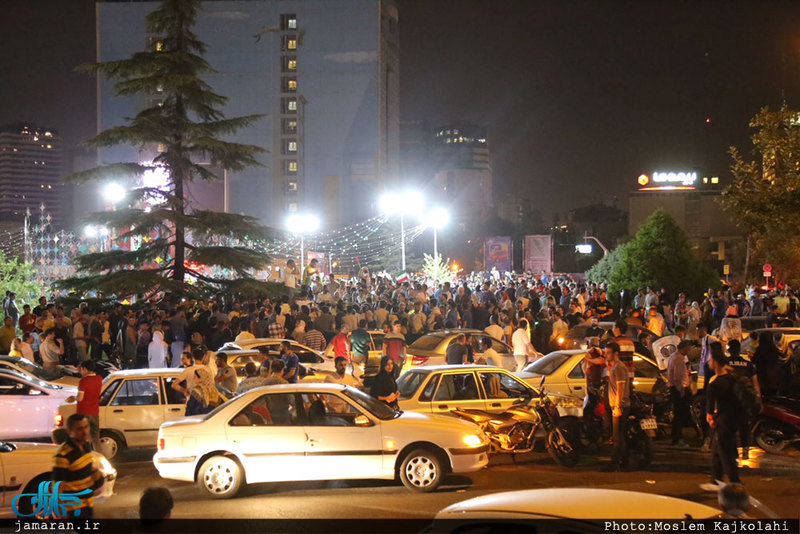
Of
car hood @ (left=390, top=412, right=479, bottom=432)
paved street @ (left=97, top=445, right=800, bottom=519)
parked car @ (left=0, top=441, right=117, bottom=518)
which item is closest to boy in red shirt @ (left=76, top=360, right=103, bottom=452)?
paved street @ (left=97, top=445, right=800, bottom=519)

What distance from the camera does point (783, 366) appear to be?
14.1 metres

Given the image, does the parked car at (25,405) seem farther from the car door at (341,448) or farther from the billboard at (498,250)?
the billboard at (498,250)

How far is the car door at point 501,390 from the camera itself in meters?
11.7

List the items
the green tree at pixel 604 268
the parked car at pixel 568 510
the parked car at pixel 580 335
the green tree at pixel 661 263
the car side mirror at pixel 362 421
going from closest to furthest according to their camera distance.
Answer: the parked car at pixel 568 510 → the car side mirror at pixel 362 421 → the parked car at pixel 580 335 → the green tree at pixel 661 263 → the green tree at pixel 604 268

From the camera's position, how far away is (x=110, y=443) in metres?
12.0

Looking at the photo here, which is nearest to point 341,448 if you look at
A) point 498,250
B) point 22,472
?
point 22,472

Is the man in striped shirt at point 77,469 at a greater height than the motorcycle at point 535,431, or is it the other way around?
the man in striped shirt at point 77,469

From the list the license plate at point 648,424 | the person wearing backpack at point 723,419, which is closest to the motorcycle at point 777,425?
the license plate at point 648,424

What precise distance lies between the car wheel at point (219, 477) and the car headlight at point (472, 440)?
2.76 meters

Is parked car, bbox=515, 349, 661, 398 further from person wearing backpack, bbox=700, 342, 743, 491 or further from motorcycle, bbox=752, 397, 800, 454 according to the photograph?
person wearing backpack, bbox=700, 342, 743, 491

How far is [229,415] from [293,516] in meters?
1.58

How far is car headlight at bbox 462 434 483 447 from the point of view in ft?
31.8

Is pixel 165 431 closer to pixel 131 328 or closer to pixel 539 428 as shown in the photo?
pixel 539 428

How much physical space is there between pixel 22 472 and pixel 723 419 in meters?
7.57
